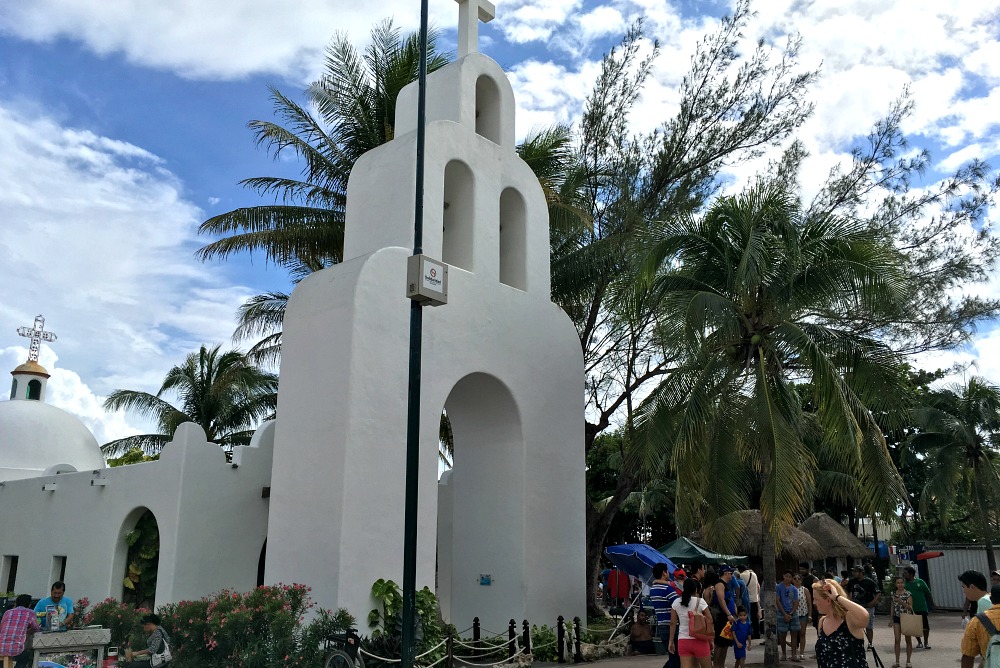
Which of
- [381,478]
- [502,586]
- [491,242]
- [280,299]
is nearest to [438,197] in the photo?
[491,242]

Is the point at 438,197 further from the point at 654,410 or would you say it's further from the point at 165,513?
the point at 165,513

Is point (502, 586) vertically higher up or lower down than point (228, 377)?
lower down

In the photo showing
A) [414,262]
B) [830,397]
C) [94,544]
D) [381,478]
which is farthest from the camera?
[94,544]

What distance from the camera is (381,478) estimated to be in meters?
11.2

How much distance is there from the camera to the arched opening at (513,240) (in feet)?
50.1

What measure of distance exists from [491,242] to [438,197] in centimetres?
141

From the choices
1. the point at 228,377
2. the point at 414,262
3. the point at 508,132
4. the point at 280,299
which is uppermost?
the point at 508,132

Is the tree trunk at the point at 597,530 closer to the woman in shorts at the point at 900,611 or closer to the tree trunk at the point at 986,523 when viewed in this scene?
the woman in shorts at the point at 900,611

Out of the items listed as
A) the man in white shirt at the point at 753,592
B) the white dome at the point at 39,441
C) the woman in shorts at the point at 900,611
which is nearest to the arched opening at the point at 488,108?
the man in white shirt at the point at 753,592

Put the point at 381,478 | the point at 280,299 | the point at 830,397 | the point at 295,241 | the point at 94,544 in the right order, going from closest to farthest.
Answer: the point at 381,478, the point at 830,397, the point at 94,544, the point at 295,241, the point at 280,299

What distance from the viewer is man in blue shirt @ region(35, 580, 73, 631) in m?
12.1

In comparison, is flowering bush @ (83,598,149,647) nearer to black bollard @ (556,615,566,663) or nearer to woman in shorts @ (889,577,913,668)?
black bollard @ (556,615,566,663)

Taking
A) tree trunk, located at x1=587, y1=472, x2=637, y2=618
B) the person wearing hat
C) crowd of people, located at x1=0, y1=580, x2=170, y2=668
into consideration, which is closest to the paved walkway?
the person wearing hat

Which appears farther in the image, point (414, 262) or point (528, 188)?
point (528, 188)
